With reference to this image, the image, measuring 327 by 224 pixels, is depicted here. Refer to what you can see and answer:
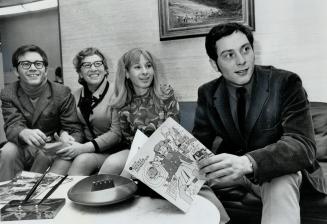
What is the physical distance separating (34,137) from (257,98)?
144 centimetres

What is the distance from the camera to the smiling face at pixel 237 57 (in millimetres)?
1528

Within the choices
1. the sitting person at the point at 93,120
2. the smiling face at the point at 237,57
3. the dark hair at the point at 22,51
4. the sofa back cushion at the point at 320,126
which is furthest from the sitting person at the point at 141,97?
the sofa back cushion at the point at 320,126

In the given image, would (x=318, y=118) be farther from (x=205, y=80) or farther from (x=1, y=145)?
(x=1, y=145)

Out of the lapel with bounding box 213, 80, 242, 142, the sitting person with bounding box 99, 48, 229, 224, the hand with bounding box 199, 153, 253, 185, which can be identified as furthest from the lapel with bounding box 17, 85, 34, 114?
the hand with bounding box 199, 153, 253, 185

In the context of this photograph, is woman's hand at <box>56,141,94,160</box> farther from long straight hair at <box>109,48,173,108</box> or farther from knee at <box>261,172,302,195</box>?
knee at <box>261,172,302,195</box>

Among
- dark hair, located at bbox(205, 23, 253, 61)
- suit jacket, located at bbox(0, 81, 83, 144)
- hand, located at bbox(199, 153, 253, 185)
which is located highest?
dark hair, located at bbox(205, 23, 253, 61)

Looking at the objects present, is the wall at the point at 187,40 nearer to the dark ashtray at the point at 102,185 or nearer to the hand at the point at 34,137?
the hand at the point at 34,137

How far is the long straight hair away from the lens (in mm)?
2021

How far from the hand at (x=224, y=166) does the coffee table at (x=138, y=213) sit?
117 mm

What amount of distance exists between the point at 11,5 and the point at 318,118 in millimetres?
2282

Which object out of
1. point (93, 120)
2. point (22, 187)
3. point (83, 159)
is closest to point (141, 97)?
point (93, 120)

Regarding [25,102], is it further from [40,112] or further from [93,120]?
[93,120]

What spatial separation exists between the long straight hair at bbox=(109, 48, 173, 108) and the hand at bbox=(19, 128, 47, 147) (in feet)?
1.67

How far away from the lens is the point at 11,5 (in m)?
2.44
